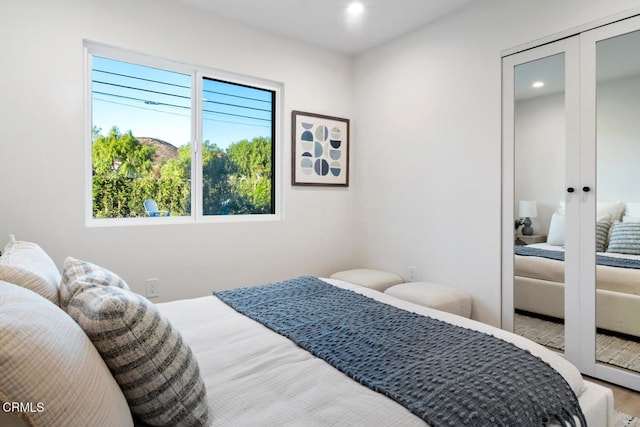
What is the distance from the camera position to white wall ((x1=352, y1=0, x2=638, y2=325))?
8.86 ft

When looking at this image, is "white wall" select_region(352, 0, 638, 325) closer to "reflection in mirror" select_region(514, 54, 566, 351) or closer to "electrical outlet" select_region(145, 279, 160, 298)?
"reflection in mirror" select_region(514, 54, 566, 351)

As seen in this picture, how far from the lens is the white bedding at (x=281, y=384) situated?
1002 millimetres

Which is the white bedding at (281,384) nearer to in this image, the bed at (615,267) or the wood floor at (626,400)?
the wood floor at (626,400)

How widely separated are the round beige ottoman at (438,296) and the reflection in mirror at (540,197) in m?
0.36

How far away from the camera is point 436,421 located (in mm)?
965

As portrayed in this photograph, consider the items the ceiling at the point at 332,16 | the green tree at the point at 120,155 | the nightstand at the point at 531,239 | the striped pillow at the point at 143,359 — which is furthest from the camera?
the ceiling at the point at 332,16

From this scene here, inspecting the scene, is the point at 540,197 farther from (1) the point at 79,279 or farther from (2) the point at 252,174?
(1) the point at 79,279

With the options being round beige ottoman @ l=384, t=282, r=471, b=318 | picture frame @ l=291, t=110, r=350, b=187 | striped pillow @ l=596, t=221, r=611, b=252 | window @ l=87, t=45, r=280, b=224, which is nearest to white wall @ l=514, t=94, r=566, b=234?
striped pillow @ l=596, t=221, r=611, b=252

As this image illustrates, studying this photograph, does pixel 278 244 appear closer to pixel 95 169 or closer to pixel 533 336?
pixel 95 169

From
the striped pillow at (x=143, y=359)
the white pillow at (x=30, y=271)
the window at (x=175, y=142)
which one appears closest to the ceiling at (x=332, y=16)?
the window at (x=175, y=142)

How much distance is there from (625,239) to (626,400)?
2.98 ft

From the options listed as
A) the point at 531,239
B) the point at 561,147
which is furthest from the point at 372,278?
the point at 561,147

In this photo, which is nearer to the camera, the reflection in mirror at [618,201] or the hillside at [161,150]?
the reflection in mirror at [618,201]

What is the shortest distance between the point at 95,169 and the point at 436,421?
272 cm
